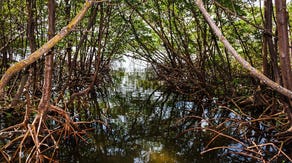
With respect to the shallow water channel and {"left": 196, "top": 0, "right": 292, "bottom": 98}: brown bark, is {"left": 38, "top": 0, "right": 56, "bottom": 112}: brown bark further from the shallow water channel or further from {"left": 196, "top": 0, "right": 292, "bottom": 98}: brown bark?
{"left": 196, "top": 0, "right": 292, "bottom": 98}: brown bark

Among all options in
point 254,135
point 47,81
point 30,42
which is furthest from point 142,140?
point 30,42

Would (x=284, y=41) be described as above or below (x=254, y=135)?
above

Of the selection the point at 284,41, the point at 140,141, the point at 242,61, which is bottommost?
the point at 140,141

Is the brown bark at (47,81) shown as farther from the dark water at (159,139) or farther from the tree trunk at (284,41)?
the tree trunk at (284,41)

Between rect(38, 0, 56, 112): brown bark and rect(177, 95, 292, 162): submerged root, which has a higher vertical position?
rect(38, 0, 56, 112): brown bark

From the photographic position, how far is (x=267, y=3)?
467 cm

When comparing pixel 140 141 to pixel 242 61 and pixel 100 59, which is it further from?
pixel 100 59

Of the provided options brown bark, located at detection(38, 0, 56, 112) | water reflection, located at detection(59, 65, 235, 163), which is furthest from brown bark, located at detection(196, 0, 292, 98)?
brown bark, located at detection(38, 0, 56, 112)

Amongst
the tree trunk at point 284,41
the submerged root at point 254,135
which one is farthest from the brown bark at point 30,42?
the tree trunk at point 284,41

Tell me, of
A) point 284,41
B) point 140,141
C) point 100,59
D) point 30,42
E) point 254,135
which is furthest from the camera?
point 100,59

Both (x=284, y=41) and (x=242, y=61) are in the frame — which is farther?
(x=284, y=41)

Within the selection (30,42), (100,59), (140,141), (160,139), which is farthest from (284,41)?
(100,59)

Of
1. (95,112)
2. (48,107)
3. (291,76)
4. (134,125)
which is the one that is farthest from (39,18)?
(291,76)

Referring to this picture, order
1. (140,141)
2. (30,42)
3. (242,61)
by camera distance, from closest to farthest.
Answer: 1. (242,61)
2. (140,141)
3. (30,42)
